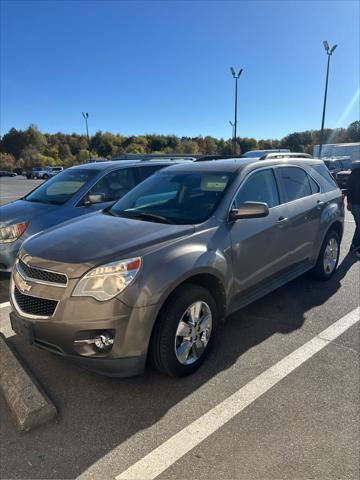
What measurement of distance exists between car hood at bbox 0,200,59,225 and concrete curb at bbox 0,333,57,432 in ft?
8.62

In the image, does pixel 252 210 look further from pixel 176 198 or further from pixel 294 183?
pixel 294 183

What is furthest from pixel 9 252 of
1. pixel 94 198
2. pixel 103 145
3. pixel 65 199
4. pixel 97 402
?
pixel 103 145

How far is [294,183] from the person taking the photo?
4.53m

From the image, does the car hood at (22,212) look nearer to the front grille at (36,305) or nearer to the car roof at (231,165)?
the car roof at (231,165)

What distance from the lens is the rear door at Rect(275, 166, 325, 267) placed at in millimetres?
4250

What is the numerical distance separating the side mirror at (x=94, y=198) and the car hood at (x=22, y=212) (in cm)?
43

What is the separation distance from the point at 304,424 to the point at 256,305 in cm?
200

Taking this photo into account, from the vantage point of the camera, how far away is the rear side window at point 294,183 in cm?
431

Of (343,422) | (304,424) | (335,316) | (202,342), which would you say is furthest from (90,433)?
(335,316)

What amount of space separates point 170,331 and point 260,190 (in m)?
1.88

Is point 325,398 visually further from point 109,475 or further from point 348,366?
point 109,475

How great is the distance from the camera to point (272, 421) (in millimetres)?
2570

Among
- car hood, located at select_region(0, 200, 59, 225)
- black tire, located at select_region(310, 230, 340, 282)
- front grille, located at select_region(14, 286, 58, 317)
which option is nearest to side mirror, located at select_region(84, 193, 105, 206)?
car hood, located at select_region(0, 200, 59, 225)

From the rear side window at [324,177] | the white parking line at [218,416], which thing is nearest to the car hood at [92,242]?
the white parking line at [218,416]
